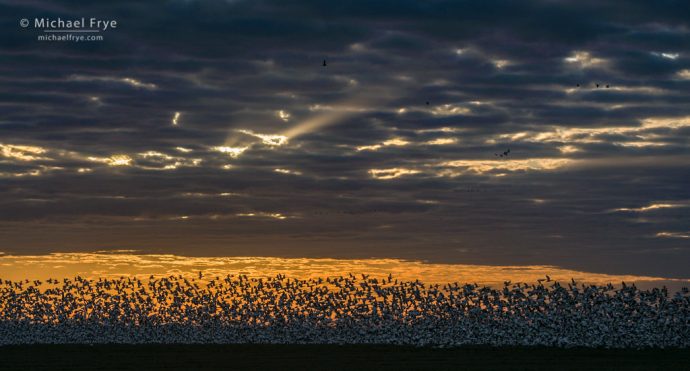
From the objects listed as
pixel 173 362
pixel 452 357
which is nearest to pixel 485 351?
pixel 452 357

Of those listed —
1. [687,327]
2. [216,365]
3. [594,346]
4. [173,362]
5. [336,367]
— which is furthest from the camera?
[687,327]

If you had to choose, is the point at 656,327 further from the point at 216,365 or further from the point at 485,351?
the point at 216,365

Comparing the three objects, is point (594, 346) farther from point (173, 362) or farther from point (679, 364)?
point (173, 362)

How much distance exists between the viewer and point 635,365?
388 ft

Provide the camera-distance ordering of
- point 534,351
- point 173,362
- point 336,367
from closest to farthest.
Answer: point 336,367 < point 173,362 < point 534,351

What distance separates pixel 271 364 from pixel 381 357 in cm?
2104

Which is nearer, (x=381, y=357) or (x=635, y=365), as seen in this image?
(x=635, y=365)

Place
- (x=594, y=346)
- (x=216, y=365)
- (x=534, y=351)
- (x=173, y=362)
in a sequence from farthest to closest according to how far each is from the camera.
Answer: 1. (x=594, y=346)
2. (x=534, y=351)
3. (x=173, y=362)
4. (x=216, y=365)

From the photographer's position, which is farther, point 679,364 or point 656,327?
point 656,327

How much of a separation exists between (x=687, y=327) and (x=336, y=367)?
11217 centimetres

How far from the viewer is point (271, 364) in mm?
125500

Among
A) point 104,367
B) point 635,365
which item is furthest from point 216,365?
point 635,365

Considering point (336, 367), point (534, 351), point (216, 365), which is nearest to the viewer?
point (336, 367)

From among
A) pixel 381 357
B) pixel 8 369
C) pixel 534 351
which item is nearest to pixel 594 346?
pixel 534 351
